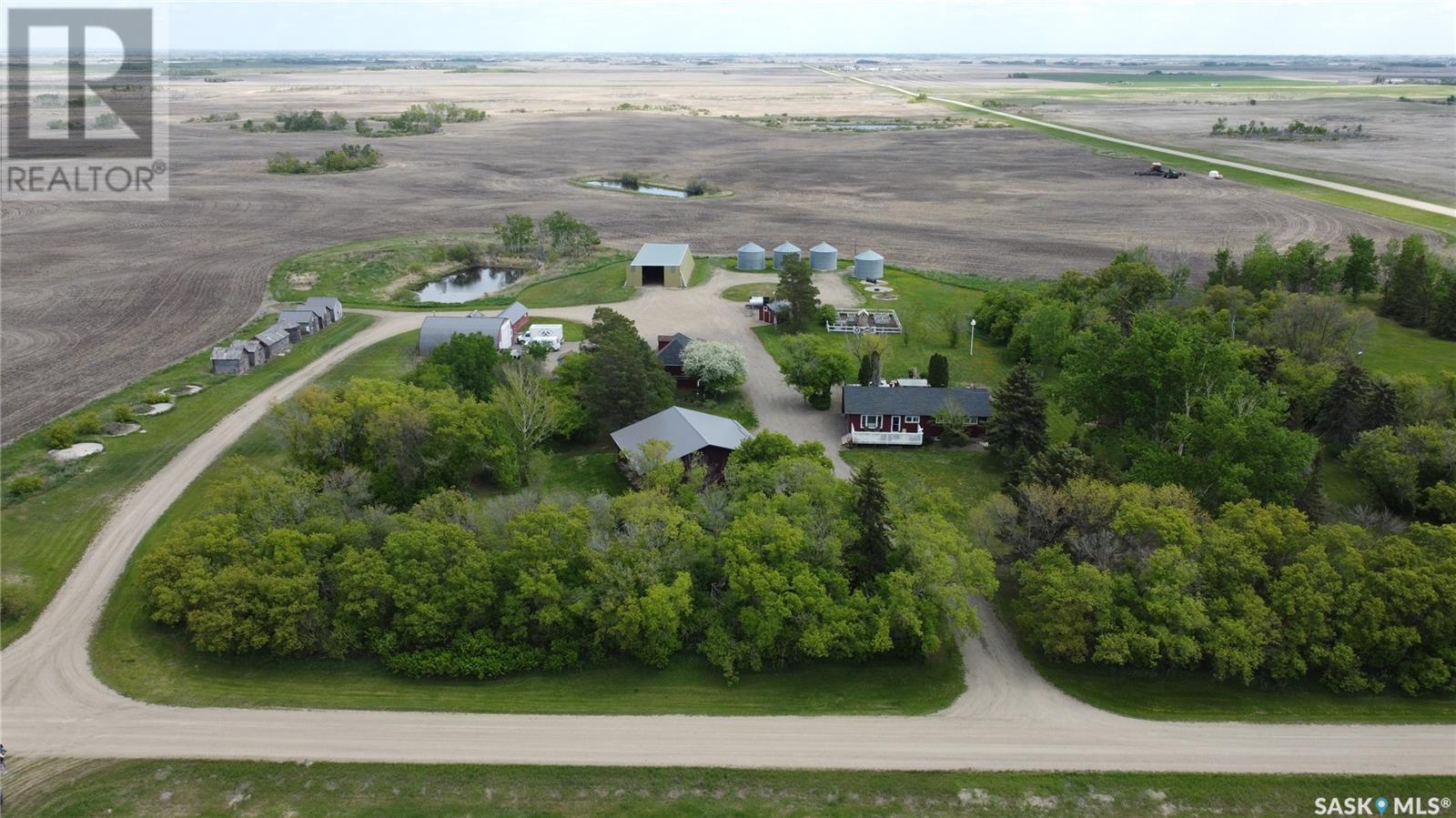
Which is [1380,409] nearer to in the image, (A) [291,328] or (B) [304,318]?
(A) [291,328]

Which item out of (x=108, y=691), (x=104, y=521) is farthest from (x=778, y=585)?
(x=104, y=521)

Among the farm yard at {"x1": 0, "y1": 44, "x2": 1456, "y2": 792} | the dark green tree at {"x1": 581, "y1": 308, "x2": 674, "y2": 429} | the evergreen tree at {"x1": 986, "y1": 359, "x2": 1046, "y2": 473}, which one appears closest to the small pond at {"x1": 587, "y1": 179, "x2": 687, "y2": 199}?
the farm yard at {"x1": 0, "y1": 44, "x2": 1456, "y2": 792}

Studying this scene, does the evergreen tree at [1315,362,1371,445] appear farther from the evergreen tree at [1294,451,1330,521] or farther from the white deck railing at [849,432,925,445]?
the white deck railing at [849,432,925,445]

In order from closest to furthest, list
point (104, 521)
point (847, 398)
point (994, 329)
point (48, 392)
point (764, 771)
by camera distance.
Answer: point (764, 771) < point (104, 521) < point (847, 398) < point (48, 392) < point (994, 329)

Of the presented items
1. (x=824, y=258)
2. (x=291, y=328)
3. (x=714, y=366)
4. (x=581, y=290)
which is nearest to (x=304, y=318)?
(x=291, y=328)

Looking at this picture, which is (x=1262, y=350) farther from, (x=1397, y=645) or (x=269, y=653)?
(x=269, y=653)

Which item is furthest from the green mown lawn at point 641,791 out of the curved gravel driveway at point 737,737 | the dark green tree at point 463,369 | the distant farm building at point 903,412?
the dark green tree at point 463,369
